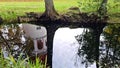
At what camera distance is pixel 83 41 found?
26688 mm

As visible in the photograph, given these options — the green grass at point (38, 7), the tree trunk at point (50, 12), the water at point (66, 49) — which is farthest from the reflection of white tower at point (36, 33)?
the green grass at point (38, 7)

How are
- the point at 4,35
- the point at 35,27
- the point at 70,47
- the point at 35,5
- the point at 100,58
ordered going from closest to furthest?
the point at 100,58
the point at 70,47
the point at 4,35
the point at 35,27
the point at 35,5

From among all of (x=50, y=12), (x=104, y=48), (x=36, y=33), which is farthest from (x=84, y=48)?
(x=50, y=12)

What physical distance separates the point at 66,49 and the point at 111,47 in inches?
121

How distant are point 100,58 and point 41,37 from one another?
8760 millimetres

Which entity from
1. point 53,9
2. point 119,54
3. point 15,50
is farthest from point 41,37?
point 119,54

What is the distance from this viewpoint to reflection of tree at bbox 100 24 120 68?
67.5 ft

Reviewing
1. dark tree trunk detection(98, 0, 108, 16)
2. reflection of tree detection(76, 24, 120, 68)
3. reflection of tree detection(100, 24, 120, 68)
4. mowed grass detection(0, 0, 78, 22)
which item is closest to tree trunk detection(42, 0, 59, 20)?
mowed grass detection(0, 0, 78, 22)

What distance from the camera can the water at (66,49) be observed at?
67.2ft

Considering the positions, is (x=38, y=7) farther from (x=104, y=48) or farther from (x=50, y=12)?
(x=104, y=48)

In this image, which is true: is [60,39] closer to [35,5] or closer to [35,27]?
[35,27]

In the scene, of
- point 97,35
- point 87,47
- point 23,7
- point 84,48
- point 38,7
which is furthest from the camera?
point 38,7

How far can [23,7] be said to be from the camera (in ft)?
118

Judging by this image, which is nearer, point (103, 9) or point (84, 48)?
point (84, 48)
